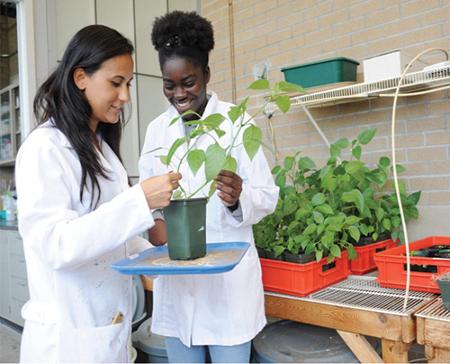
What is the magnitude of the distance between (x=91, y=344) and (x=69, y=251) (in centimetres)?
24

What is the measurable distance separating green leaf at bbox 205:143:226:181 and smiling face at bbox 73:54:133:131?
0.26 metres

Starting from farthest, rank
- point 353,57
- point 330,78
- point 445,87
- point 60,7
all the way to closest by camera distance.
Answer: point 60,7 < point 353,57 < point 330,78 < point 445,87

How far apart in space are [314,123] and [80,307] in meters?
1.58

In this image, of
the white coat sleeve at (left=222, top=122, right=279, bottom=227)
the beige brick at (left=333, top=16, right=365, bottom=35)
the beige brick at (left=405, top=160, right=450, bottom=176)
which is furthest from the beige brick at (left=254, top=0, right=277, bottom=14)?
the white coat sleeve at (left=222, top=122, right=279, bottom=227)

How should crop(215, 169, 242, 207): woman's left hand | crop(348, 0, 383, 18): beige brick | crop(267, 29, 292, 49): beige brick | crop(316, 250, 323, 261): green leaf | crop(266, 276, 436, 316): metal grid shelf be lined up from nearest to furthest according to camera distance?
1. crop(215, 169, 242, 207): woman's left hand
2. crop(266, 276, 436, 316): metal grid shelf
3. crop(316, 250, 323, 261): green leaf
4. crop(348, 0, 383, 18): beige brick
5. crop(267, 29, 292, 49): beige brick

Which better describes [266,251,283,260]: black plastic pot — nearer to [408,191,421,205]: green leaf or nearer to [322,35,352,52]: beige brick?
[408,191,421,205]: green leaf

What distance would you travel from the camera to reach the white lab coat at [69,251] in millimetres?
802

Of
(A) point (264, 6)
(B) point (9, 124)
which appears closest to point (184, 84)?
(A) point (264, 6)

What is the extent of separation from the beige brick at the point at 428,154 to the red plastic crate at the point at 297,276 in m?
0.70

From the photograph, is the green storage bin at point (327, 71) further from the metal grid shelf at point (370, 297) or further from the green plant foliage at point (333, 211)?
the metal grid shelf at point (370, 297)

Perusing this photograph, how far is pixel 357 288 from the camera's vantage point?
59.1 inches

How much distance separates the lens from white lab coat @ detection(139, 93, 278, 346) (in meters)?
1.16

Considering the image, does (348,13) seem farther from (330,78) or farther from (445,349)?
(445,349)

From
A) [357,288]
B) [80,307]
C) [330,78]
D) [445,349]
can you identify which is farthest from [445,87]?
[80,307]
